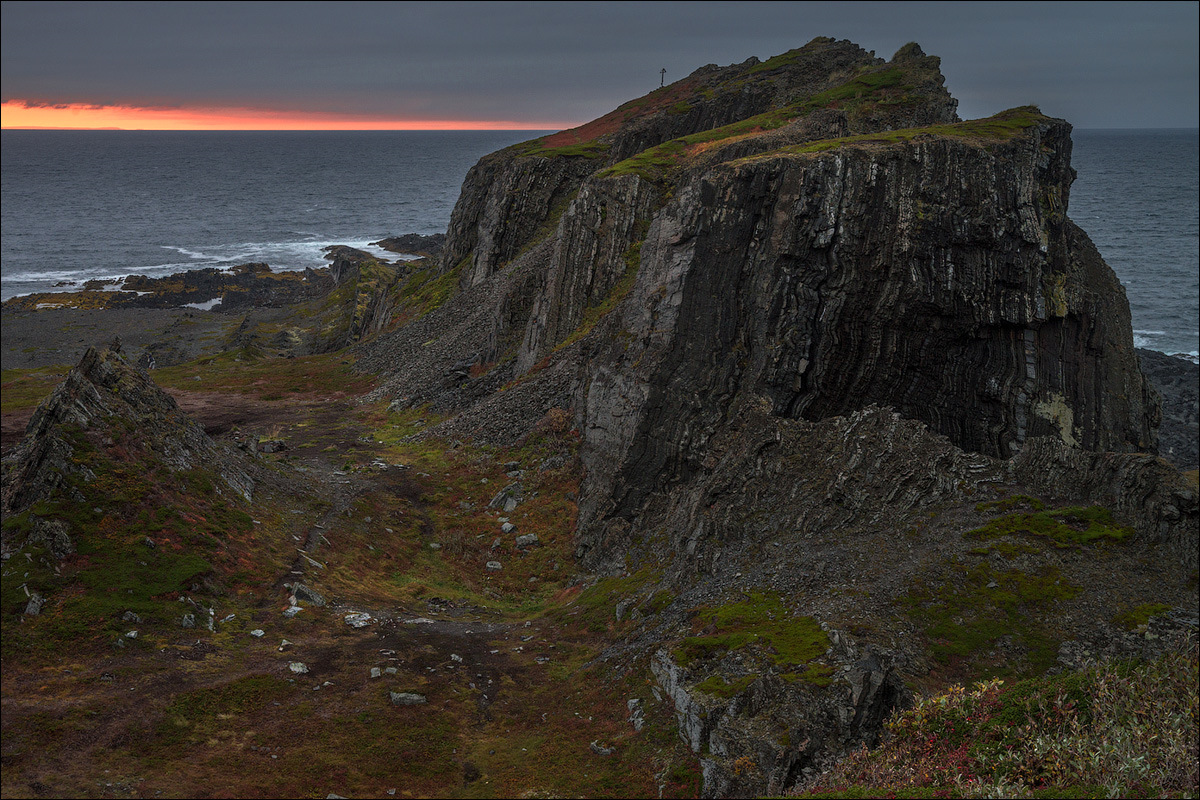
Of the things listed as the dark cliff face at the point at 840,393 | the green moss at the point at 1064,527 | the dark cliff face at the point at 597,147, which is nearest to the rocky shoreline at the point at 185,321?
the dark cliff face at the point at 840,393

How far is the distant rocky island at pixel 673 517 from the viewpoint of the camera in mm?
16516

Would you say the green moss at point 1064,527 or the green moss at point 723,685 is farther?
the green moss at point 1064,527

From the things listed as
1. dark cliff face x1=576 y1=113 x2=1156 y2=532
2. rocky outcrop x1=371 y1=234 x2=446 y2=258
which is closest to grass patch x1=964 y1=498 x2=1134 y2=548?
dark cliff face x1=576 y1=113 x2=1156 y2=532

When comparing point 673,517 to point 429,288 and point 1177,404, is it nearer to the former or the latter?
point 429,288

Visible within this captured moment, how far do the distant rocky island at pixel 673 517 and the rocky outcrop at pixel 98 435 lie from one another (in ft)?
0.51

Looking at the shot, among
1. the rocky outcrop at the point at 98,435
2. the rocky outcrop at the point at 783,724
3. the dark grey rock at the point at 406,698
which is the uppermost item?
the rocky outcrop at the point at 98,435

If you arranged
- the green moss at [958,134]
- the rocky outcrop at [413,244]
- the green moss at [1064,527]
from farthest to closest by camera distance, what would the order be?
the rocky outcrop at [413,244] → the green moss at [958,134] → the green moss at [1064,527]

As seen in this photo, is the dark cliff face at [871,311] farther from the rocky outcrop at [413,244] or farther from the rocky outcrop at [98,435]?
the rocky outcrop at [413,244]

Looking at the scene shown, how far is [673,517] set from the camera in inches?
1118

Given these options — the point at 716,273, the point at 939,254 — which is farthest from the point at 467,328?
the point at 939,254

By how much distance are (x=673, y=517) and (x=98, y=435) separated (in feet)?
73.0

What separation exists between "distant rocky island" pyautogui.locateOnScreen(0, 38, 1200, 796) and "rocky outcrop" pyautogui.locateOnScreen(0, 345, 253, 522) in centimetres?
15

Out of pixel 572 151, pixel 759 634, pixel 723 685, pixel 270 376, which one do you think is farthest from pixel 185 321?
pixel 723 685

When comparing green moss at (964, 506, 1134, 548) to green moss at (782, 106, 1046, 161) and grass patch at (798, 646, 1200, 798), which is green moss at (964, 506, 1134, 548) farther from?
green moss at (782, 106, 1046, 161)
